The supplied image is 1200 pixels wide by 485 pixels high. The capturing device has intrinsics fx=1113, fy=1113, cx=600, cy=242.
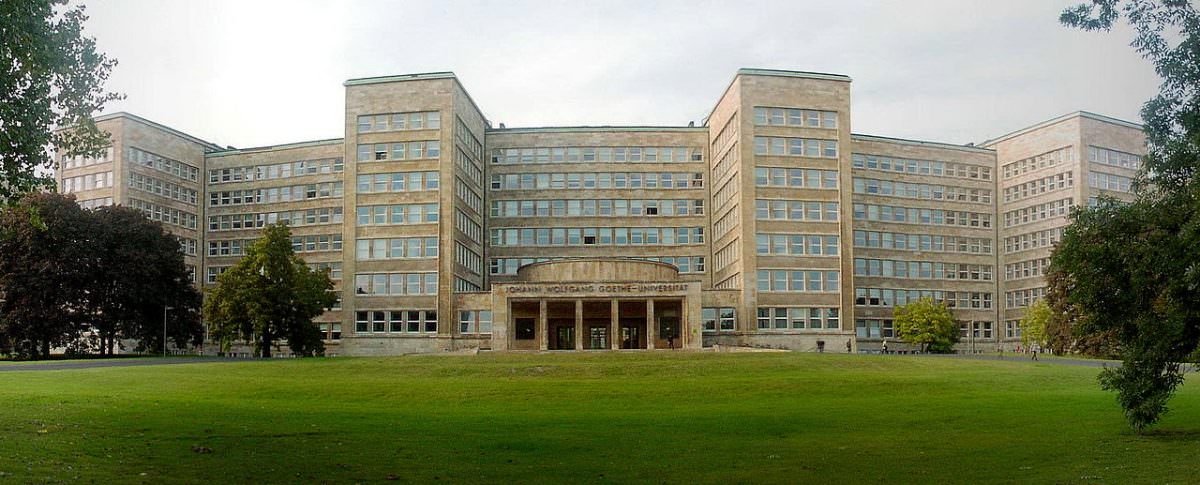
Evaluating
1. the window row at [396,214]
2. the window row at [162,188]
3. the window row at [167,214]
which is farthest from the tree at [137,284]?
the window row at [162,188]

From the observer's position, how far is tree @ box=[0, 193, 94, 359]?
8438 centimetres

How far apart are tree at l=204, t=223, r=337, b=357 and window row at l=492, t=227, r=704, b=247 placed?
36025 mm

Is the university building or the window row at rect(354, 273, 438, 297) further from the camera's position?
the window row at rect(354, 273, 438, 297)

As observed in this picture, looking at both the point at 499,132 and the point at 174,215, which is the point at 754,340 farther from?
the point at 174,215

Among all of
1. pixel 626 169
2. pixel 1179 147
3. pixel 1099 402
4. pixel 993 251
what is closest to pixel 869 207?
pixel 993 251

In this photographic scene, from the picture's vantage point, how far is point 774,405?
4288 cm

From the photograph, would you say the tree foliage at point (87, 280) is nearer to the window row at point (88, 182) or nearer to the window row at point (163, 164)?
the window row at point (88, 182)

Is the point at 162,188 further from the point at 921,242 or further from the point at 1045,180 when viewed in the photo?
the point at 1045,180

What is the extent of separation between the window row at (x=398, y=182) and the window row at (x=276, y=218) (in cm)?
1987

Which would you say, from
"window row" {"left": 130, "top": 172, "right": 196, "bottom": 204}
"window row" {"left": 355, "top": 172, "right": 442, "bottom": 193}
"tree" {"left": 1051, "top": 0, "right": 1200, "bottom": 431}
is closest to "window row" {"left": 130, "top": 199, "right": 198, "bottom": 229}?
"window row" {"left": 130, "top": 172, "right": 196, "bottom": 204}

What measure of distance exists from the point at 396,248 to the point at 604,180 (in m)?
27.4

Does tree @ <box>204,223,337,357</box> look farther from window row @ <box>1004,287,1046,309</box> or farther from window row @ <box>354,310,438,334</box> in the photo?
window row @ <box>1004,287,1046,309</box>

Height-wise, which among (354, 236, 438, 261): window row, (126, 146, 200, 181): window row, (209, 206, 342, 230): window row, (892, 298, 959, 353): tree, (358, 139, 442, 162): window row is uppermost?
(126, 146, 200, 181): window row

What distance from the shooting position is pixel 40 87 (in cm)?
2716
